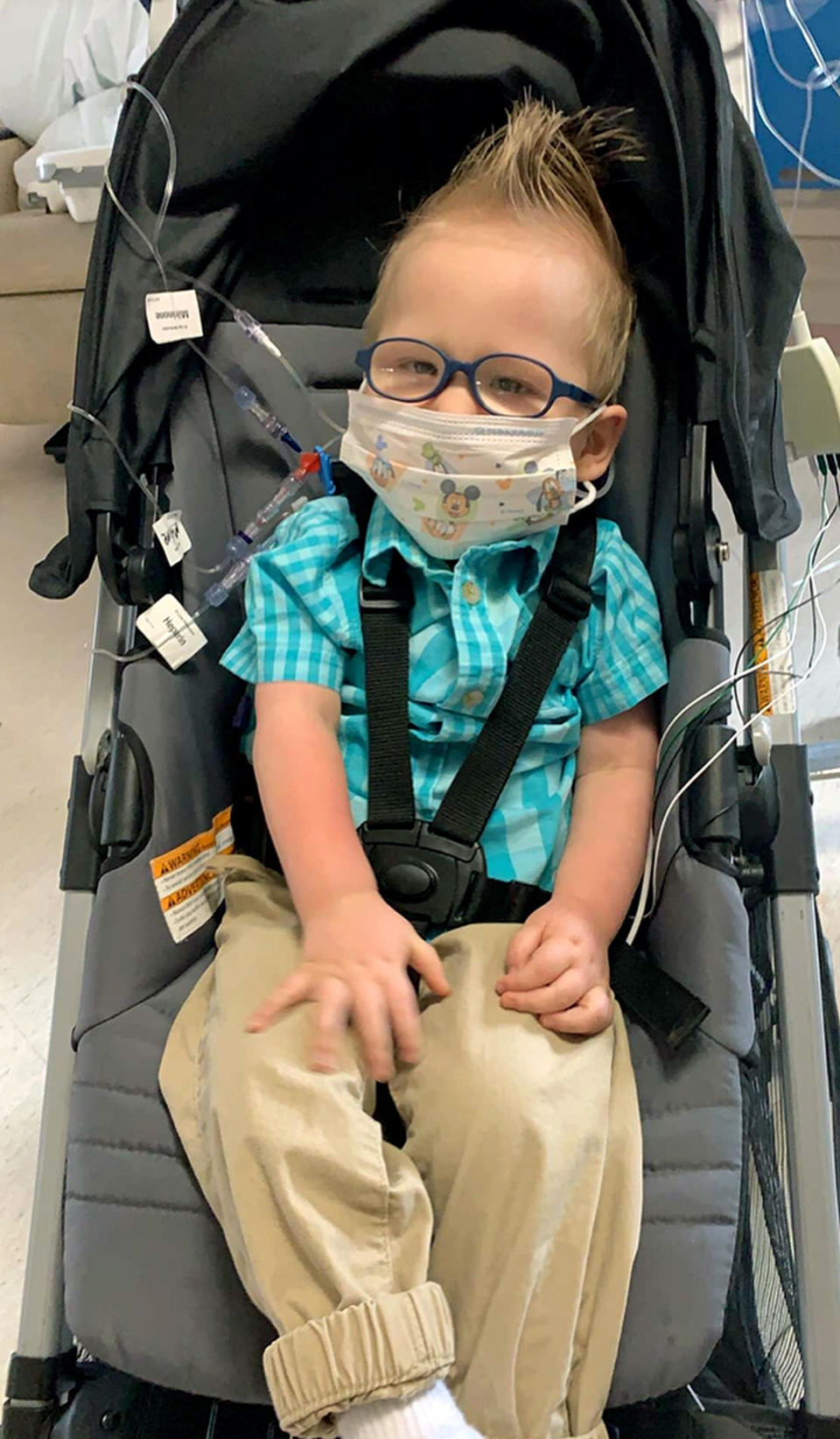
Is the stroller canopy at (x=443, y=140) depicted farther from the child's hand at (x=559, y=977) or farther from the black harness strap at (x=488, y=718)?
the child's hand at (x=559, y=977)

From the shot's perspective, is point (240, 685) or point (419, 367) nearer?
point (419, 367)

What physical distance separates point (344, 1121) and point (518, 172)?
0.77 m

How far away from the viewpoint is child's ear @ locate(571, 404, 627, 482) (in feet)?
3.17

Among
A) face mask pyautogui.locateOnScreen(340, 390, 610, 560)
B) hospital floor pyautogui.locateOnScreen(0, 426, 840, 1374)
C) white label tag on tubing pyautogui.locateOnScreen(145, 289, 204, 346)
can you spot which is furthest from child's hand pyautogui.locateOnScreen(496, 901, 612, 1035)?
hospital floor pyautogui.locateOnScreen(0, 426, 840, 1374)

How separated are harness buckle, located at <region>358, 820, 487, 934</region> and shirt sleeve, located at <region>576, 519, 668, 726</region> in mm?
182

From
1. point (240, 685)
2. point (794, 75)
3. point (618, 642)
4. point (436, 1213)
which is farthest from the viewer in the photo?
point (794, 75)

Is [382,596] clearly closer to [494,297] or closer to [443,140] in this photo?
[494,297]

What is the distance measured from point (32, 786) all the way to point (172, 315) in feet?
2.97

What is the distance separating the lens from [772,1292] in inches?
37.4

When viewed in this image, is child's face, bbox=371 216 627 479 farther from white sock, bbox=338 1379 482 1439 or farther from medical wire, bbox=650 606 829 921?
white sock, bbox=338 1379 482 1439

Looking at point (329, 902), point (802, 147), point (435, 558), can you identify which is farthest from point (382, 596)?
point (802, 147)

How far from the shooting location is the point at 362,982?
77 cm

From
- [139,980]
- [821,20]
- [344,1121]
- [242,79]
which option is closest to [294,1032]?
[344,1121]

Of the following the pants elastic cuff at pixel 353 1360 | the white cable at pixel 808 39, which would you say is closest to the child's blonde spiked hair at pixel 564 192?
the white cable at pixel 808 39
